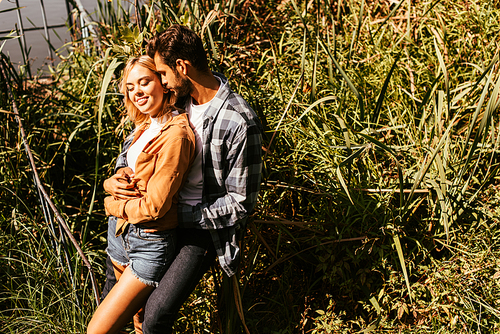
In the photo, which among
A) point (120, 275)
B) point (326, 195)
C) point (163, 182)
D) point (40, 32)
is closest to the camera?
point (163, 182)

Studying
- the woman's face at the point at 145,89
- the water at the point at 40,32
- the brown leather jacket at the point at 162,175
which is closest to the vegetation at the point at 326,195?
the woman's face at the point at 145,89

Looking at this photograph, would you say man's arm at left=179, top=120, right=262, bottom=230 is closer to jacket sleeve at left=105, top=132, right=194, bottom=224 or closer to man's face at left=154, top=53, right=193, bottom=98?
jacket sleeve at left=105, top=132, right=194, bottom=224

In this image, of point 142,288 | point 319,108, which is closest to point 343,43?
point 319,108

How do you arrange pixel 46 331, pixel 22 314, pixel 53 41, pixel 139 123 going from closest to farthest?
pixel 139 123
pixel 46 331
pixel 22 314
pixel 53 41

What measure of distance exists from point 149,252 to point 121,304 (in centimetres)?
26

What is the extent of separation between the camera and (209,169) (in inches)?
73.8

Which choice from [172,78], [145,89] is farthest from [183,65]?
[145,89]

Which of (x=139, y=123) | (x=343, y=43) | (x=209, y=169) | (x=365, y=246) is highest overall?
(x=343, y=43)

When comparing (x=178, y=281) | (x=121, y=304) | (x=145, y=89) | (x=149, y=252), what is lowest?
(x=121, y=304)

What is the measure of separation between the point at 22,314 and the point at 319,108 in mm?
2185

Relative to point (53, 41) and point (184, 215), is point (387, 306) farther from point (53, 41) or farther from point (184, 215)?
point (53, 41)

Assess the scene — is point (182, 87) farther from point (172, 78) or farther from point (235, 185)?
point (235, 185)

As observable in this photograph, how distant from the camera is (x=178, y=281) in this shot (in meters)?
1.82

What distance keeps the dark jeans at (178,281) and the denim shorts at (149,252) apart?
0.12 feet
